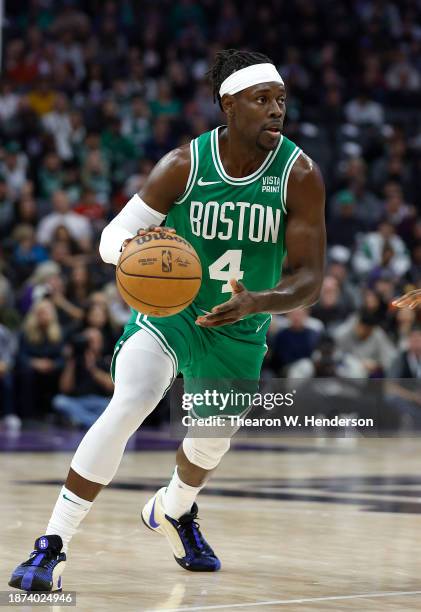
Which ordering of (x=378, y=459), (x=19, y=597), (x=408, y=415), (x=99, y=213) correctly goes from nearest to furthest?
(x=19, y=597)
(x=378, y=459)
(x=408, y=415)
(x=99, y=213)

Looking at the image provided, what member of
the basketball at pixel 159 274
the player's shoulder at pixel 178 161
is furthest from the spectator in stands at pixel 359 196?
the basketball at pixel 159 274

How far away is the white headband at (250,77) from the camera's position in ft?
16.4

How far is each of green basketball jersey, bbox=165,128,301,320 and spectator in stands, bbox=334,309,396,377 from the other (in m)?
8.74

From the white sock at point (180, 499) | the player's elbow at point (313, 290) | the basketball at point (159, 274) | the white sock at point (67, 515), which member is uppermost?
the basketball at point (159, 274)

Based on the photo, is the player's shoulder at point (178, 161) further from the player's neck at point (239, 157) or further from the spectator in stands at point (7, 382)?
the spectator in stands at point (7, 382)

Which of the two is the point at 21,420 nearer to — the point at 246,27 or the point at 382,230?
the point at 382,230

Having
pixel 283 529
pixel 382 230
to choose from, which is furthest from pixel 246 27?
pixel 283 529

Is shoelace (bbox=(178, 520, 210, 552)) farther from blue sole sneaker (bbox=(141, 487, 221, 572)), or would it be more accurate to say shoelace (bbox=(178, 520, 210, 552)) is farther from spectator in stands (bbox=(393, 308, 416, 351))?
spectator in stands (bbox=(393, 308, 416, 351))

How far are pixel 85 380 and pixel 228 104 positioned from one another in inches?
323

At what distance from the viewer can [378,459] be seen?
36.1 feet

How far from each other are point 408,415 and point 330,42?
8.85 metres

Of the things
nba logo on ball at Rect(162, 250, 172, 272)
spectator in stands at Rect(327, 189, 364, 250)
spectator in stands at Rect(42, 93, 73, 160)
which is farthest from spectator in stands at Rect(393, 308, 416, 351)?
nba logo on ball at Rect(162, 250, 172, 272)

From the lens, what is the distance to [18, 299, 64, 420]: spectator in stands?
43.2ft

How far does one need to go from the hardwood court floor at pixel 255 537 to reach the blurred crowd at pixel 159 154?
2.94 m
